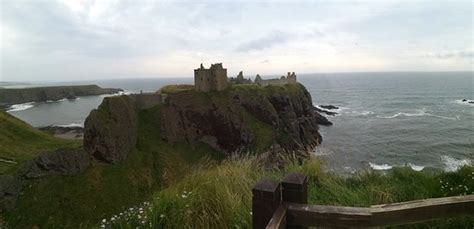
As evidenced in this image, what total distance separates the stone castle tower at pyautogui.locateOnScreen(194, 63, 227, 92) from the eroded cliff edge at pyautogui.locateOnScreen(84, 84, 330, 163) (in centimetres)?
173

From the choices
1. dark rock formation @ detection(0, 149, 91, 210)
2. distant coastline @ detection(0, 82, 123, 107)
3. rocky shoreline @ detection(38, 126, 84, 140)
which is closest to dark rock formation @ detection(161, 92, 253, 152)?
dark rock formation @ detection(0, 149, 91, 210)

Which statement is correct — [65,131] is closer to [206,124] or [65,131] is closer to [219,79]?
[206,124]

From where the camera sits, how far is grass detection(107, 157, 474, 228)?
175 inches

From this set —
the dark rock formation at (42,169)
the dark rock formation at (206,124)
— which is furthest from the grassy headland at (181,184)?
the dark rock formation at (206,124)

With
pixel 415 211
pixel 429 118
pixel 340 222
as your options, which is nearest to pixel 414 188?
pixel 415 211

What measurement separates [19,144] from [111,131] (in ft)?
51.5

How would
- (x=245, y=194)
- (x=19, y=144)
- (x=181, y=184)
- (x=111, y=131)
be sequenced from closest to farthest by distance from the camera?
(x=245, y=194) < (x=181, y=184) < (x=111, y=131) < (x=19, y=144)

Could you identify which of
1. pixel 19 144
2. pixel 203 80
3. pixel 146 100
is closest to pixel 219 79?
pixel 203 80

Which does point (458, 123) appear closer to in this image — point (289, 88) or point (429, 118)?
point (429, 118)

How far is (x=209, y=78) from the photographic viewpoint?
2344 inches

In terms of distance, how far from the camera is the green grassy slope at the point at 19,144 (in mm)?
37269

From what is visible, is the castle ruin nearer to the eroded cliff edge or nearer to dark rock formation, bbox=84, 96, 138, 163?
the eroded cliff edge

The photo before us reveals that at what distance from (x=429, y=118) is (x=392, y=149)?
106 ft

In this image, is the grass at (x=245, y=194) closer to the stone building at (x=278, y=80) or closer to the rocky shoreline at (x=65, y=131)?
the stone building at (x=278, y=80)
